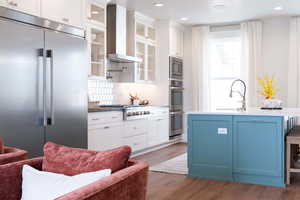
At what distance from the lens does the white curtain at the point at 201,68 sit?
7.70m

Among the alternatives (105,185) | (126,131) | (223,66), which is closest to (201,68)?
(223,66)

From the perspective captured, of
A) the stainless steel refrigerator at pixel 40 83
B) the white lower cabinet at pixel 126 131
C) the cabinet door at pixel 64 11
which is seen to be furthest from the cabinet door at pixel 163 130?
the cabinet door at pixel 64 11

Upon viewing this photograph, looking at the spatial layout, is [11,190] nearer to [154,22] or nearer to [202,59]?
[154,22]

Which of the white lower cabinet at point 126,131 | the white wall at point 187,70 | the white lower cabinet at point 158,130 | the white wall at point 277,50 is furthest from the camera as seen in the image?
the white wall at point 187,70

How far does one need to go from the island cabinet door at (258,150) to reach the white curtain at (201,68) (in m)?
3.61

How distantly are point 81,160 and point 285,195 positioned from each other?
2.73 meters

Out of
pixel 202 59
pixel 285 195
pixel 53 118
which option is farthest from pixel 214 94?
pixel 53 118

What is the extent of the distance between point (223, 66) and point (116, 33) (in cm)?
302

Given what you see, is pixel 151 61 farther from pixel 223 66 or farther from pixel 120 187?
pixel 120 187

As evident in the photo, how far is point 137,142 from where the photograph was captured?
19.3 feet

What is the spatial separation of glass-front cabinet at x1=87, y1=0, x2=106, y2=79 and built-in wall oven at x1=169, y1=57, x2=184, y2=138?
7.03ft

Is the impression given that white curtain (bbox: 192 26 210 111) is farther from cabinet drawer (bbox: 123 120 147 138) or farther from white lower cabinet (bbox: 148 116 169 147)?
cabinet drawer (bbox: 123 120 147 138)

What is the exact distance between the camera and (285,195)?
3613 millimetres

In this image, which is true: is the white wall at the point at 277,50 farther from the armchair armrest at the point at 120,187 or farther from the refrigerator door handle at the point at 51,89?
the armchair armrest at the point at 120,187
